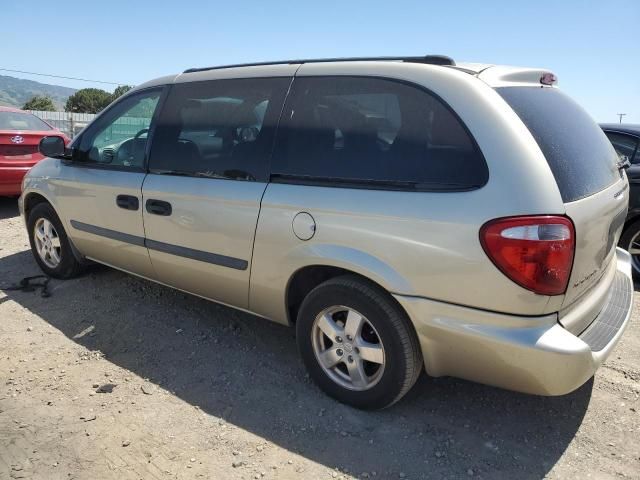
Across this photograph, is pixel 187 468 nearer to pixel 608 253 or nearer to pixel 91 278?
pixel 608 253

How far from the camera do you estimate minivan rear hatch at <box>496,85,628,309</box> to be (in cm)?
233

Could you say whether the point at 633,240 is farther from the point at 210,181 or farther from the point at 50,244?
the point at 50,244

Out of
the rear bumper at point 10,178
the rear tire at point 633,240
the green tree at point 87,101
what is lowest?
the rear tire at point 633,240

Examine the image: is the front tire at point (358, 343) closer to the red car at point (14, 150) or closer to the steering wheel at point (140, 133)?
the steering wheel at point (140, 133)

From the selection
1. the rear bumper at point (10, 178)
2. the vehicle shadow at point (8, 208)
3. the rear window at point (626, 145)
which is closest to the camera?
the rear window at point (626, 145)

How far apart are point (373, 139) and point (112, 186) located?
6.99ft

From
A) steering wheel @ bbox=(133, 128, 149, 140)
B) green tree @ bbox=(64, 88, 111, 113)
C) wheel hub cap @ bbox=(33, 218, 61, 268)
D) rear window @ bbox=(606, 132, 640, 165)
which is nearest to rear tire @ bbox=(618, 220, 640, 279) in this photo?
rear window @ bbox=(606, 132, 640, 165)

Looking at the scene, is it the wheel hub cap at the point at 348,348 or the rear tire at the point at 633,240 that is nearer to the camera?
the wheel hub cap at the point at 348,348

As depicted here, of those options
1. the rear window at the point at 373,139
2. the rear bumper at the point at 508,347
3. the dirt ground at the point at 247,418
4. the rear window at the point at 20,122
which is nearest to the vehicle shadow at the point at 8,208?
the rear window at the point at 20,122

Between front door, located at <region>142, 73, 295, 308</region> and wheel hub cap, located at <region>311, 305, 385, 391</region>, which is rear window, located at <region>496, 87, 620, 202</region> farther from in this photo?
front door, located at <region>142, 73, 295, 308</region>

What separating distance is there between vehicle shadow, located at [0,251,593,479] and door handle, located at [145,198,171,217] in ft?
2.96

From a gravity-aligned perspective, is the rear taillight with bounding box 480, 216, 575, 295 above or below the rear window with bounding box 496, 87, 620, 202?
below

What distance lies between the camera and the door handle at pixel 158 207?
3.43m

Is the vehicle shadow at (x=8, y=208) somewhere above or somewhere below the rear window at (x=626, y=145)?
below
